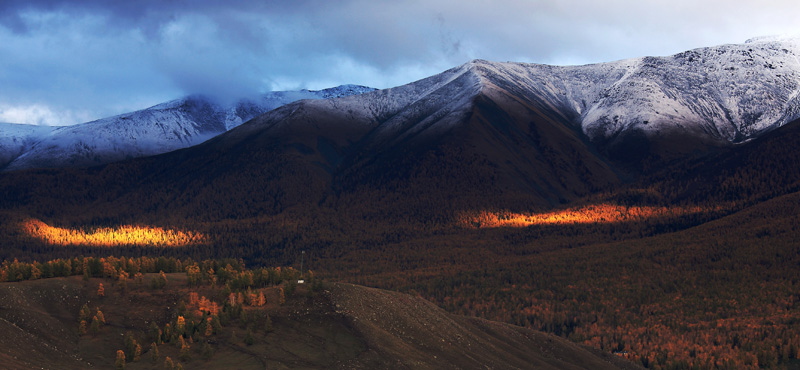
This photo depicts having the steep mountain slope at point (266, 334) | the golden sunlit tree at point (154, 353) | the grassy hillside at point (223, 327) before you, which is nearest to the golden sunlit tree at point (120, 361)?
the grassy hillside at point (223, 327)

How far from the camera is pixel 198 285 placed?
106312 millimetres

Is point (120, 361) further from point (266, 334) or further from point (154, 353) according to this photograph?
point (266, 334)

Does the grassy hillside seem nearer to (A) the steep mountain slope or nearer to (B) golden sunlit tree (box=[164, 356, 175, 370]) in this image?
(A) the steep mountain slope

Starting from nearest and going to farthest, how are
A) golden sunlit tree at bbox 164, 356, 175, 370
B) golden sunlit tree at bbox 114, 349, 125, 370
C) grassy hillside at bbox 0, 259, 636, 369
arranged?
golden sunlit tree at bbox 164, 356, 175, 370 → golden sunlit tree at bbox 114, 349, 125, 370 → grassy hillside at bbox 0, 259, 636, 369

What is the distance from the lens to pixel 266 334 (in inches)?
3656

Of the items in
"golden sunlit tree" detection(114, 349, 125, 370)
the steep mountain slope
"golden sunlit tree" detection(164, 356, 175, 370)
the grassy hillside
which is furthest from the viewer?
the grassy hillside

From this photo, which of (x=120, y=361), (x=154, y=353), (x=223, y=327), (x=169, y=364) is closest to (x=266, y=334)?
(x=223, y=327)

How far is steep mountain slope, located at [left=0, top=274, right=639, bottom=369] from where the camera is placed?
82.9m

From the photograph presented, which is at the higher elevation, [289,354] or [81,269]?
[81,269]

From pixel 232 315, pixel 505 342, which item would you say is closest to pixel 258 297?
pixel 232 315

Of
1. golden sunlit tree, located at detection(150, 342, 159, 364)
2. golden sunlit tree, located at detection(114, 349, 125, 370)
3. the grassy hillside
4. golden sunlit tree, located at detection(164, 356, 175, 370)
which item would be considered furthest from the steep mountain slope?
golden sunlit tree, located at detection(164, 356, 175, 370)

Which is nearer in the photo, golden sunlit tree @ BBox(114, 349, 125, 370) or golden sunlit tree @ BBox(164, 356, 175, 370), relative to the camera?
golden sunlit tree @ BBox(164, 356, 175, 370)

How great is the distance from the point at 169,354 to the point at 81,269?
30.0 metres

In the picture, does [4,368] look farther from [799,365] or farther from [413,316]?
[799,365]
